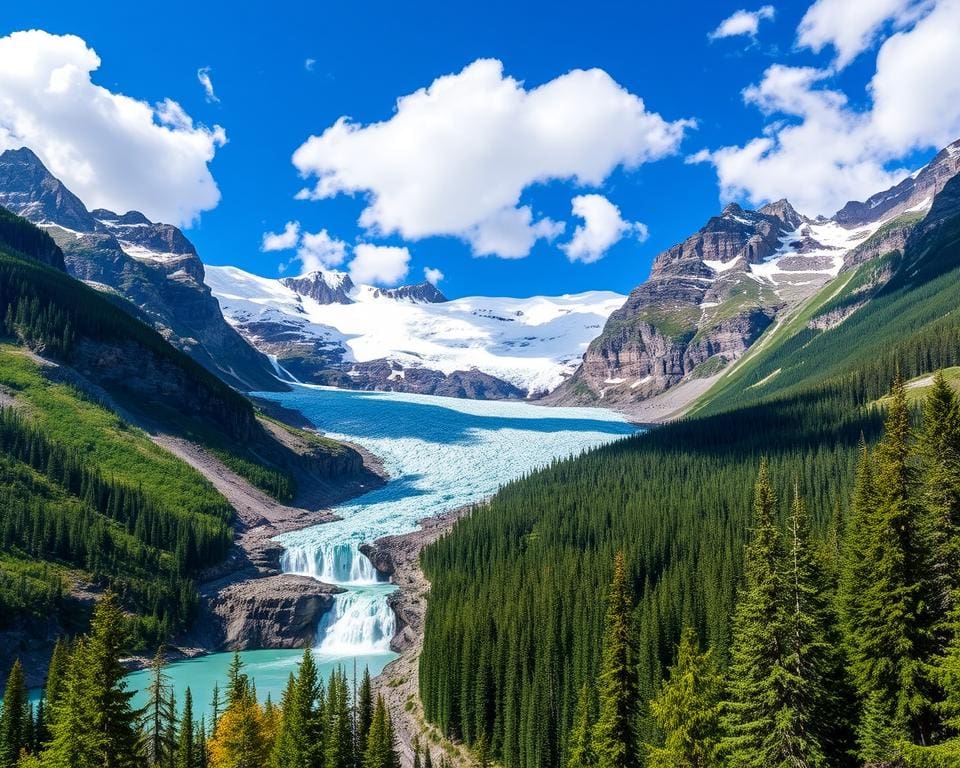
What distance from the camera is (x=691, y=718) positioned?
27.0 metres

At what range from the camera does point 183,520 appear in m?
102

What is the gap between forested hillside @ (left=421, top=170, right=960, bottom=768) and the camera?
53.1 m

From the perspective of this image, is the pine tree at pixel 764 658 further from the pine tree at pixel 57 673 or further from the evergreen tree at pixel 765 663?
the pine tree at pixel 57 673

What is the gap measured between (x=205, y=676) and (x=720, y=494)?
6241 cm

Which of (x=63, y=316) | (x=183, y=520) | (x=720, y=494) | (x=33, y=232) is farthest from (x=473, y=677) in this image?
(x=33, y=232)

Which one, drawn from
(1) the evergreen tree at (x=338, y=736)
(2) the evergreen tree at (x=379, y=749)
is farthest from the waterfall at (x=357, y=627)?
(2) the evergreen tree at (x=379, y=749)

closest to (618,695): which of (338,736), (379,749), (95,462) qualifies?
(379,749)

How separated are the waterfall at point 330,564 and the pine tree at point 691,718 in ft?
278

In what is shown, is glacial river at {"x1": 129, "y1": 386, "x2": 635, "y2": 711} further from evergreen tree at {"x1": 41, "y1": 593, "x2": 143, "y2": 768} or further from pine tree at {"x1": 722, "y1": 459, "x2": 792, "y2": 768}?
pine tree at {"x1": 722, "y1": 459, "x2": 792, "y2": 768}

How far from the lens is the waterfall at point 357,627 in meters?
88.0

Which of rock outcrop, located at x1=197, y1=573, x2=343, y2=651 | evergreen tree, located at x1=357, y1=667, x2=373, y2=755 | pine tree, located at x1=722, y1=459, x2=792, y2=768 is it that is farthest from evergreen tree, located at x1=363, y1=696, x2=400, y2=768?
rock outcrop, located at x1=197, y1=573, x2=343, y2=651

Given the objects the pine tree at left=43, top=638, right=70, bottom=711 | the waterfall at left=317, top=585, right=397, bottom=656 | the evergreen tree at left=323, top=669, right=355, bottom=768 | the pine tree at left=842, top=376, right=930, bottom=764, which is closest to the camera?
the pine tree at left=842, top=376, right=930, bottom=764

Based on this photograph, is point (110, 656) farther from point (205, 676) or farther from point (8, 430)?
point (8, 430)

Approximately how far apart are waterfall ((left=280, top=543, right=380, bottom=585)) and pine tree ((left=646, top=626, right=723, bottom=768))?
84.8m
